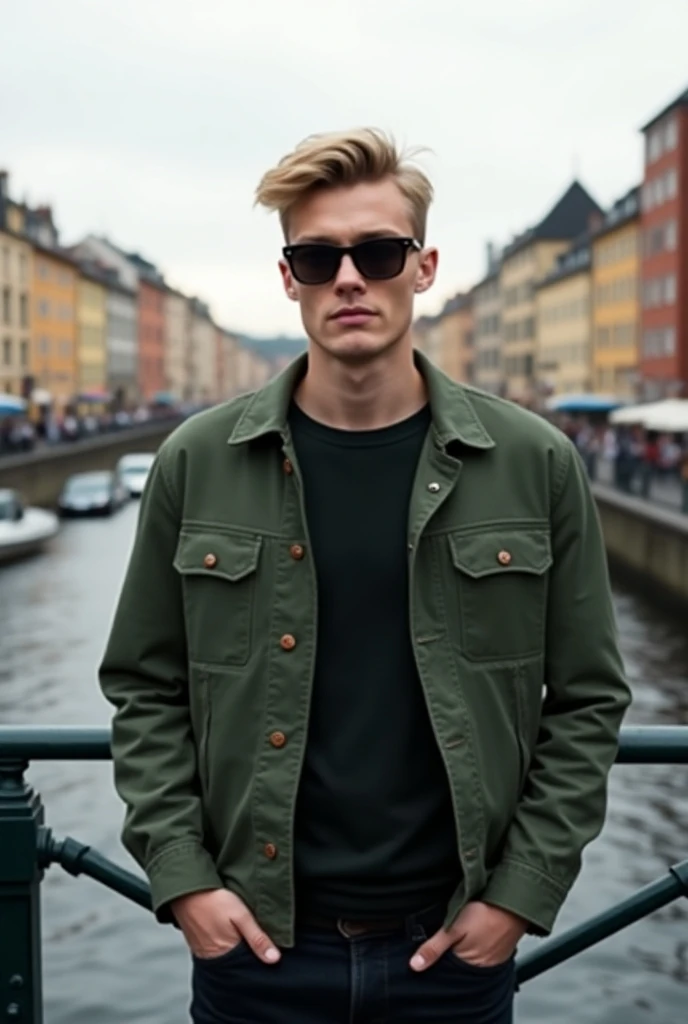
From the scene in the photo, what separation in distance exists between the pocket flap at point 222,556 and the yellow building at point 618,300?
2716 inches

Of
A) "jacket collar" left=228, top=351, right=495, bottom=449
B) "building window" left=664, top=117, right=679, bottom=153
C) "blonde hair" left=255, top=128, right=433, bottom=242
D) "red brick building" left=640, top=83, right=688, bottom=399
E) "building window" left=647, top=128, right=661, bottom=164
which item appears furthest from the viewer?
"building window" left=647, top=128, right=661, bottom=164

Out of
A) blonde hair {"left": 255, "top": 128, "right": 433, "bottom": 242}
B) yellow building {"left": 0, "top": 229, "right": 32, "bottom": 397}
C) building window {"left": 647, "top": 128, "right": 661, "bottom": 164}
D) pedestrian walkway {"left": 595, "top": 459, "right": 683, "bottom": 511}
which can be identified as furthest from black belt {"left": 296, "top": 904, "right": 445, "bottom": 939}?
yellow building {"left": 0, "top": 229, "right": 32, "bottom": 397}

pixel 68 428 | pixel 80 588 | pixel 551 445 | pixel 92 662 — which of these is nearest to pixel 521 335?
pixel 68 428

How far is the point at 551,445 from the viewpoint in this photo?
2477mm

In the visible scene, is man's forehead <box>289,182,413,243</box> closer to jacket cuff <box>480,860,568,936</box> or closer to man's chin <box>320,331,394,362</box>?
man's chin <box>320,331,394,362</box>

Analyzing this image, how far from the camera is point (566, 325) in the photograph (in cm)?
9131

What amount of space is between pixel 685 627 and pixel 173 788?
925 inches

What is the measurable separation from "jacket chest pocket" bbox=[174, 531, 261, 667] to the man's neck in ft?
0.73

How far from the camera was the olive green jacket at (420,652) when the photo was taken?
2391mm

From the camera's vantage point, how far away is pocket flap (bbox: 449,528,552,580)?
94.9 inches

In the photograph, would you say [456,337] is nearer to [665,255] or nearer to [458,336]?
[458,336]

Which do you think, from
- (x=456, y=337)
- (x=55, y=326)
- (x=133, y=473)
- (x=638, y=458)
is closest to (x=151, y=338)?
(x=456, y=337)

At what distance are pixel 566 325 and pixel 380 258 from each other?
296 ft

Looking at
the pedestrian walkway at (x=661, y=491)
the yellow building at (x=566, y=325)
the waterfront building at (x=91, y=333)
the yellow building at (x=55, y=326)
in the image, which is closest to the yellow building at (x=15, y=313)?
the yellow building at (x=55, y=326)
